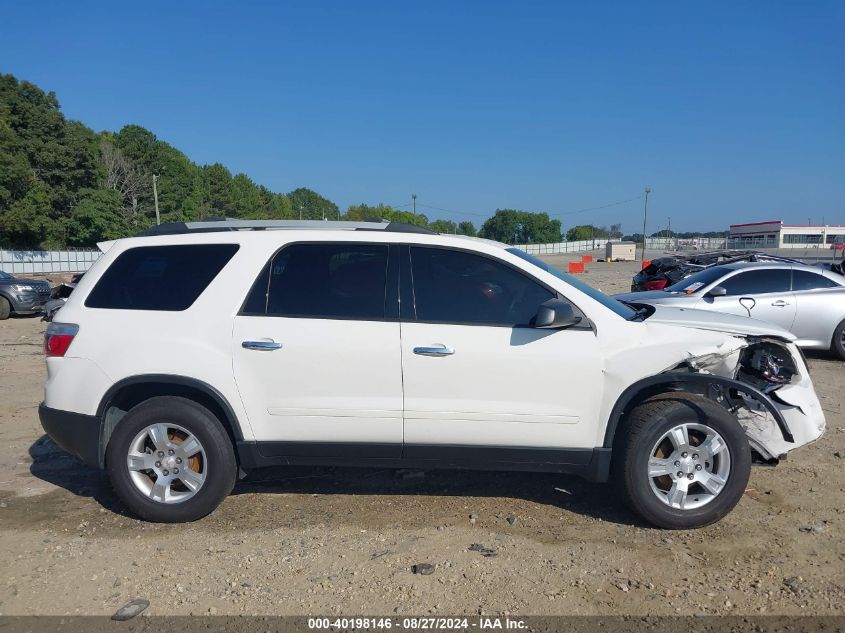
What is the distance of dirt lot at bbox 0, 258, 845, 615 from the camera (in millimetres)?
3209

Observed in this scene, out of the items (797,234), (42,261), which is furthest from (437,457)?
(797,234)

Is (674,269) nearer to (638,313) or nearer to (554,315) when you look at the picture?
(638,313)

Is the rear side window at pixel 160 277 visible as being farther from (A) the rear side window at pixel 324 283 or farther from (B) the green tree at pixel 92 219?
(B) the green tree at pixel 92 219

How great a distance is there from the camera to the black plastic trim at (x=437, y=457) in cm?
391

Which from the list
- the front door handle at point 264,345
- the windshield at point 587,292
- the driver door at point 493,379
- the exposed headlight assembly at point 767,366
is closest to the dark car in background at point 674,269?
the exposed headlight assembly at point 767,366

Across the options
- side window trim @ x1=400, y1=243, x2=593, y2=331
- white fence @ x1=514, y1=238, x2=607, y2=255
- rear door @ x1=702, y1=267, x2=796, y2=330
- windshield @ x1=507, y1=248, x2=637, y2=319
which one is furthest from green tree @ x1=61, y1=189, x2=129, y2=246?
windshield @ x1=507, y1=248, x2=637, y2=319

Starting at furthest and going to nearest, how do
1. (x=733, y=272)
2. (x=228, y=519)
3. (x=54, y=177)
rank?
(x=54, y=177), (x=733, y=272), (x=228, y=519)

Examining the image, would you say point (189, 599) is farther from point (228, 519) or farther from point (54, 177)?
point (54, 177)

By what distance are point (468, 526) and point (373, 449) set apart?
80cm

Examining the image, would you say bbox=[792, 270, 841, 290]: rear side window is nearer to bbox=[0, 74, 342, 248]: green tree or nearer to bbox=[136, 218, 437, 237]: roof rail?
bbox=[136, 218, 437, 237]: roof rail

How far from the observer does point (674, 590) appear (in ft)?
10.8

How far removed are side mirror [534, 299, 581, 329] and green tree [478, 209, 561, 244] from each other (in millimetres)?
122209

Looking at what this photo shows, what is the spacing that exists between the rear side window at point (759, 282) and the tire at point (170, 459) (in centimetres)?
785

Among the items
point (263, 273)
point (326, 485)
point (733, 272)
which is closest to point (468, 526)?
point (326, 485)
